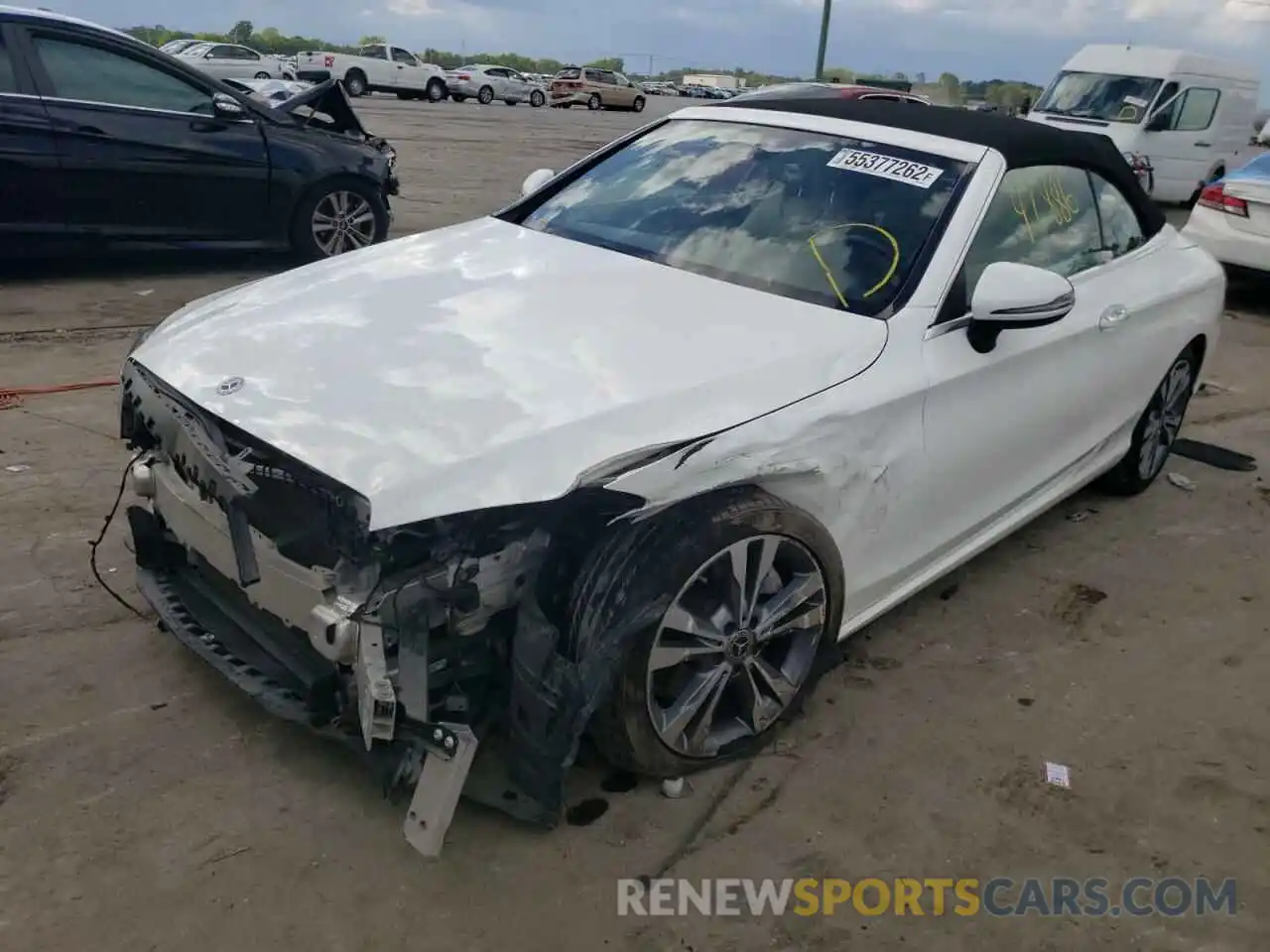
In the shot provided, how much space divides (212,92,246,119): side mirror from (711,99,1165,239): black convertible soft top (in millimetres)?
4427

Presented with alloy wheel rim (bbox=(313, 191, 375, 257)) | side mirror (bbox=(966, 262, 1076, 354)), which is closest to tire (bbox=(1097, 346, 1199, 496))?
side mirror (bbox=(966, 262, 1076, 354))

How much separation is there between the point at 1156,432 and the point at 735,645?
9.75ft

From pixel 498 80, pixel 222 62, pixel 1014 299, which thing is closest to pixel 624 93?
pixel 498 80

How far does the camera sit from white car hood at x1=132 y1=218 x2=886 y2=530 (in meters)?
2.32

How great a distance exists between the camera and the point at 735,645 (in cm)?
273

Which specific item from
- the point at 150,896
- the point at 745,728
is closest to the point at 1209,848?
the point at 745,728

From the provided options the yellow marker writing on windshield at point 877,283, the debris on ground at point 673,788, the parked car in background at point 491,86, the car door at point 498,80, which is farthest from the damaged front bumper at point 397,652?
the car door at point 498,80

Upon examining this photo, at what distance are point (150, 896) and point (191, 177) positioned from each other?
6.00 metres

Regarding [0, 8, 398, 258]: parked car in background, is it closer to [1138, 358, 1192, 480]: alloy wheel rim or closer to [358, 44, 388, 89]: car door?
[1138, 358, 1192, 480]: alloy wheel rim

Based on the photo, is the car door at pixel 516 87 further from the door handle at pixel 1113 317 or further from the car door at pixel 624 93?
the door handle at pixel 1113 317

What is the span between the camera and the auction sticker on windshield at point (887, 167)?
3.42 metres

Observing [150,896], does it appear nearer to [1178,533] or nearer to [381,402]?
[381,402]

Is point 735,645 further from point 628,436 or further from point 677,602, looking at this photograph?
point 628,436

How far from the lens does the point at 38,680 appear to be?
9.91ft
